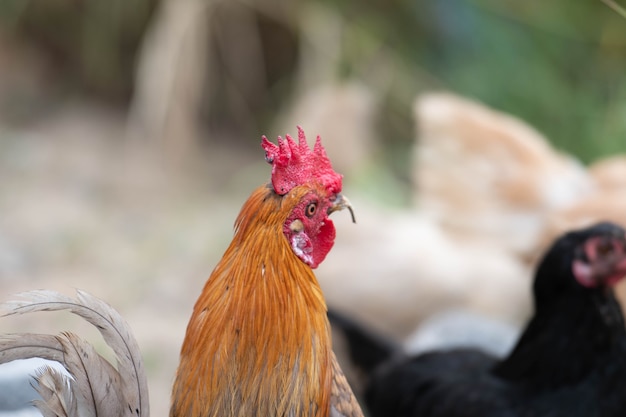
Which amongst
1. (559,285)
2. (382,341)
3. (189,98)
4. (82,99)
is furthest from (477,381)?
(82,99)

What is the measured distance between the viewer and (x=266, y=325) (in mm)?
1716

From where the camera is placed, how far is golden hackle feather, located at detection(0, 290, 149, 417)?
1641 mm

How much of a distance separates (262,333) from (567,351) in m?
1.25

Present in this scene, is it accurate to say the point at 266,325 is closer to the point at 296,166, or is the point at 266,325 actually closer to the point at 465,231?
the point at 296,166

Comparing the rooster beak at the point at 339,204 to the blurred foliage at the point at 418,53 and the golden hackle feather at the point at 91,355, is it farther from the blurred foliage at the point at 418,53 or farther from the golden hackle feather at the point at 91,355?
the blurred foliage at the point at 418,53

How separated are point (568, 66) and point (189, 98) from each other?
296cm

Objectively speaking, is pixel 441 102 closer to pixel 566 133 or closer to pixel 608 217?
pixel 608 217

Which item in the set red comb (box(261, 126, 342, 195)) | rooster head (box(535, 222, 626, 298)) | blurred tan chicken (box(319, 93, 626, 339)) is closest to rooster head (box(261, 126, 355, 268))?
red comb (box(261, 126, 342, 195))

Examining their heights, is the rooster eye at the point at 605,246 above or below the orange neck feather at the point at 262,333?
above

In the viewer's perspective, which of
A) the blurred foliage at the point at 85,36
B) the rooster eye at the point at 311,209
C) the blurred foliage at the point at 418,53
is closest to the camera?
the rooster eye at the point at 311,209

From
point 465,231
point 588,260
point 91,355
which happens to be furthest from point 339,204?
point 465,231

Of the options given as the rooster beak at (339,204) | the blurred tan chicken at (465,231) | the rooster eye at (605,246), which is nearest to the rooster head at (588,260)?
the rooster eye at (605,246)

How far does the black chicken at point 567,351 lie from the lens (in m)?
2.42

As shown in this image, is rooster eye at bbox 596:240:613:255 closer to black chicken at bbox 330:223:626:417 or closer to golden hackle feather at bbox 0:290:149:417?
black chicken at bbox 330:223:626:417
